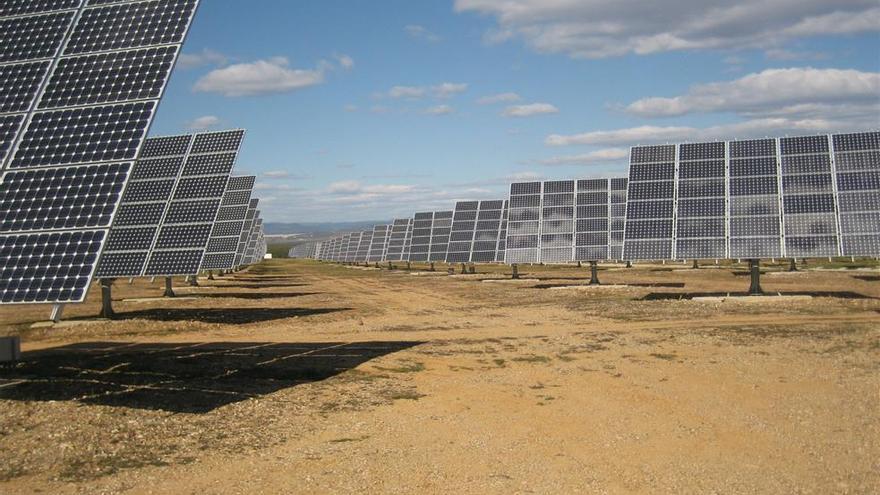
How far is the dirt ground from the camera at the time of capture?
388 inches

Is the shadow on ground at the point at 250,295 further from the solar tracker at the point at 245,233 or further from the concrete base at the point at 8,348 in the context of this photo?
the concrete base at the point at 8,348

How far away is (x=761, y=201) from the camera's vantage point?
1225 inches

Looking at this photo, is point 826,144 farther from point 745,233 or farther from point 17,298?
point 17,298

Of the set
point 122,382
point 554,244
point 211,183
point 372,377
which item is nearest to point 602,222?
point 554,244

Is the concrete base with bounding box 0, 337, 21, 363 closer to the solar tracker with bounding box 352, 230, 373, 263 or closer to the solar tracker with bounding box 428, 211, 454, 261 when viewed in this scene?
the solar tracker with bounding box 428, 211, 454, 261

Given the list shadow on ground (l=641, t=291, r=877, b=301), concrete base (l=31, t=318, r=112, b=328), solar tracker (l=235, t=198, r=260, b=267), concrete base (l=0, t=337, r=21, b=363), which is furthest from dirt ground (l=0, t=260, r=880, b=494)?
solar tracker (l=235, t=198, r=260, b=267)

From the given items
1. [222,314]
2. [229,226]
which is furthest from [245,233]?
[222,314]

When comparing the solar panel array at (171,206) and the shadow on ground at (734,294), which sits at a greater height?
the solar panel array at (171,206)

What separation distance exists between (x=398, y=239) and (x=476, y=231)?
93.9 ft

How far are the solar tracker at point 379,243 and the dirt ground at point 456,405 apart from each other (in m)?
68.0

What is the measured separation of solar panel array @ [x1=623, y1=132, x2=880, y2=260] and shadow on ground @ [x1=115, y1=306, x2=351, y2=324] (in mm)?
14212

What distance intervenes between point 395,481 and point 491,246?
46.9 metres

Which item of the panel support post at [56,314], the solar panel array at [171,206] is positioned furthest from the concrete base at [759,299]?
the panel support post at [56,314]

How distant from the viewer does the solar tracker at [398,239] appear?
83.3 meters
